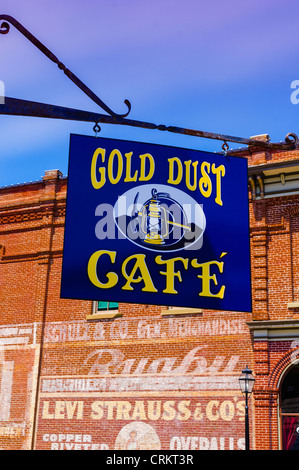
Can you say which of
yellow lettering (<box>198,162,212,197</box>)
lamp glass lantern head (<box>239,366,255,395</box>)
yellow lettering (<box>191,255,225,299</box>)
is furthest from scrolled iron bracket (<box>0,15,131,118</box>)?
lamp glass lantern head (<box>239,366,255,395</box>)

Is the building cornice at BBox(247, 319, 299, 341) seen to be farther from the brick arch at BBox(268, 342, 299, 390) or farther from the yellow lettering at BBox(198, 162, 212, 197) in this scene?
the yellow lettering at BBox(198, 162, 212, 197)

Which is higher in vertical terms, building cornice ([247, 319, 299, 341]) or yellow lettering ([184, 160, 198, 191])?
building cornice ([247, 319, 299, 341])

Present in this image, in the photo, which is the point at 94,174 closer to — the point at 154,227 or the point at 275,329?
the point at 154,227

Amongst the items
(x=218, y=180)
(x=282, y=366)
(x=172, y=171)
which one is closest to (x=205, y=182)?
(x=218, y=180)

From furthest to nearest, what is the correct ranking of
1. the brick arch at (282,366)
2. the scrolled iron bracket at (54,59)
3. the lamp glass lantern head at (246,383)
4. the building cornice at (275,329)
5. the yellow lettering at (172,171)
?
1. the building cornice at (275,329)
2. the brick arch at (282,366)
3. the lamp glass lantern head at (246,383)
4. the yellow lettering at (172,171)
5. the scrolled iron bracket at (54,59)

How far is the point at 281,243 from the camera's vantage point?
648 inches

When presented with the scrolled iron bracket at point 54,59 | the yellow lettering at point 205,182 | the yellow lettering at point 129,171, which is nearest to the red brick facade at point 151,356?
the yellow lettering at point 205,182

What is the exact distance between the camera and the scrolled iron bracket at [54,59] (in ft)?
19.7

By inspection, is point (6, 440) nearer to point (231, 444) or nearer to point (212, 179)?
point (231, 444)

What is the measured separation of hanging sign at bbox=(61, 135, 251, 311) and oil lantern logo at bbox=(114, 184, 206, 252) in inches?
0.5

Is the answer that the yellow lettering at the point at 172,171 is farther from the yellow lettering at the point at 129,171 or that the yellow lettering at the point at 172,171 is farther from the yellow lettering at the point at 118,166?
the yellow lettering at the point at 118,166

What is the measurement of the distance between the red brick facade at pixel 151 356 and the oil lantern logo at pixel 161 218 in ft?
28.3

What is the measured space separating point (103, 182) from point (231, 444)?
10.1 metres

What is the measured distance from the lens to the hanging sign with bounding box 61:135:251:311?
7.45 metres
